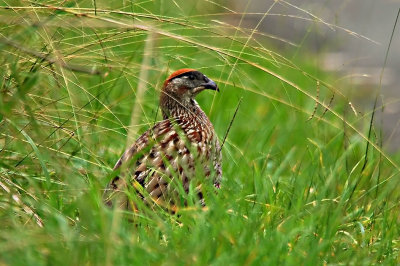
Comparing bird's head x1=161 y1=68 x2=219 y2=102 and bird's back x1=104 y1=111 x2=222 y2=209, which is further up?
bird's head x1=161 y1=68 x2=219 y2=102

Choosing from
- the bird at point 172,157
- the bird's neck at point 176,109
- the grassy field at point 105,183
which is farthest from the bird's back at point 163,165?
the bird's neck at point 176,109

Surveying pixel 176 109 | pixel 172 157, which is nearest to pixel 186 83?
pixel 176 109

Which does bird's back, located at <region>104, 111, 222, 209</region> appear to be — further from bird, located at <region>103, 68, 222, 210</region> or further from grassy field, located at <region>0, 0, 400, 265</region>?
grassy field, located at <region>0, 0, 400, 265</region>

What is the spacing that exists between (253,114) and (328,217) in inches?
142

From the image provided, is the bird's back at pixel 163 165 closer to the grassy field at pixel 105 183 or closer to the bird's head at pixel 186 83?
the grassy field at pixel 105 183

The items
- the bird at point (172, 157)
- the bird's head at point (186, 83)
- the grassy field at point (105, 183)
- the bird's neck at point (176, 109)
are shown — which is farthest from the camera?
the bird's neck at point (176, 109)

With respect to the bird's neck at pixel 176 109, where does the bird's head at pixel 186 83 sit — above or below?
above

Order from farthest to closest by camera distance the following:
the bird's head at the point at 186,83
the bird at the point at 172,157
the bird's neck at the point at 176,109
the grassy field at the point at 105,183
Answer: the bird's neck at the point at 176,109
the bird's head at the point at 186,83
the bird at the point at 172,157
the grassy field at the point at 105,183

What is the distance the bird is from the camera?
4969 mm

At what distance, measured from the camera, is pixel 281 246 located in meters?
4.16

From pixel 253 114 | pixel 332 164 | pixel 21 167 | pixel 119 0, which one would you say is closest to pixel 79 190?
pixel 21 167

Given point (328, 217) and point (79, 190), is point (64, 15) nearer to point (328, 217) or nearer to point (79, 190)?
point (79, 190)

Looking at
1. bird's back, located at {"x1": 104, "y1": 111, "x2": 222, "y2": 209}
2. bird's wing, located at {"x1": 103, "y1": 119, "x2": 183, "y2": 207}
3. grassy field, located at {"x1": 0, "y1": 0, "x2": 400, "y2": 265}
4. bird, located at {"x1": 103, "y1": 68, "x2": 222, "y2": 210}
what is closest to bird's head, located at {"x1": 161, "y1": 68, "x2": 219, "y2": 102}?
bird, located at {"x1": 103, "y1": 68, "x2": 222, "y2": 210}

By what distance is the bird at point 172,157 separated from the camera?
4.97 m
